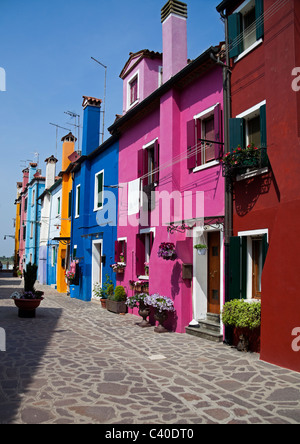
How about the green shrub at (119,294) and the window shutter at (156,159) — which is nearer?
the window shutter at (156,159)

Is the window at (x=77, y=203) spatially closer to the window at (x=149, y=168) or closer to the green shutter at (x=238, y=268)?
the window at (x=149, y=168)

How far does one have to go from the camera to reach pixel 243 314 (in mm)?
7375

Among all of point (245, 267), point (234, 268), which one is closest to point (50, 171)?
point (234, 268)

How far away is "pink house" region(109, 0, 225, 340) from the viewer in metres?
9.44

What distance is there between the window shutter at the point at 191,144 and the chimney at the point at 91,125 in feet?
30.7

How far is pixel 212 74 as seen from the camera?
9.63 metres

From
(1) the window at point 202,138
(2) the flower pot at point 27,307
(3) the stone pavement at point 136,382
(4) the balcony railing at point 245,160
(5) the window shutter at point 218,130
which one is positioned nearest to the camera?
(3) the stone pavement at point 136,382

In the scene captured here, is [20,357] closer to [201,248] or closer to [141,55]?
[201,248]

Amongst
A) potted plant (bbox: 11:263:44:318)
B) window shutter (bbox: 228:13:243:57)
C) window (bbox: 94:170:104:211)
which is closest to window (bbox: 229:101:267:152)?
window shutter (bbox: 228:13:243:57)

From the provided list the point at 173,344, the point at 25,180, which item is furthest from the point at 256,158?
the point at 25,180

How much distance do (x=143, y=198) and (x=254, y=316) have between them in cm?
624

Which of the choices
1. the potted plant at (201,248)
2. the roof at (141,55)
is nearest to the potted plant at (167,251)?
the potted plant at (201,248)

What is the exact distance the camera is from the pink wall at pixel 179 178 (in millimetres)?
9461

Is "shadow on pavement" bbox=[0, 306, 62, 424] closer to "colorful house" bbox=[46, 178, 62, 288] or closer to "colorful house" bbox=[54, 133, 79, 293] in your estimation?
"colorful house" bbox=[54, 133, 79, 293]
